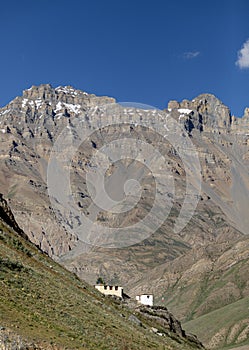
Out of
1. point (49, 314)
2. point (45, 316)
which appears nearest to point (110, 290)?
point (49, 314)

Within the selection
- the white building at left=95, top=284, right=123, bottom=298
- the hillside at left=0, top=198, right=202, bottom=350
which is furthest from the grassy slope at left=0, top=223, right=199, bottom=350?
the white building at left=95, top=284, right=123, bottom=298

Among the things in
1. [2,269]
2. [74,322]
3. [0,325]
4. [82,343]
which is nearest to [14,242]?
[2,269]

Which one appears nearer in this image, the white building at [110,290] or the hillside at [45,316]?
the hillside at [45,316]

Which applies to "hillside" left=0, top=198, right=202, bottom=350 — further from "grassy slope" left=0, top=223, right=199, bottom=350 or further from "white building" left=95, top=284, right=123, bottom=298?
"white building" left=95, top=284, right=123, bottom=298

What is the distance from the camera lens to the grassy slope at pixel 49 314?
31516 mm

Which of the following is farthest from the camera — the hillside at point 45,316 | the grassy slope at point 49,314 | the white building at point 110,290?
the white building at point 110,290

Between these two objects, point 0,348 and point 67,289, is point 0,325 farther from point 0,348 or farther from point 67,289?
point 67,289

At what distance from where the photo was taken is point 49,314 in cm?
3616

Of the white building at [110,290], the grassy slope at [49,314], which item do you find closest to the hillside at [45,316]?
the grassy slope at [49,314]

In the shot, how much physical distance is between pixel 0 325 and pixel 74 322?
32.5ft

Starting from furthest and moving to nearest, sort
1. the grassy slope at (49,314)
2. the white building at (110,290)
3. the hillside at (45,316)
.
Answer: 1. the white building at (110,290)
2. the grassy slope at (49,314)
3. the hillside at (45,316)

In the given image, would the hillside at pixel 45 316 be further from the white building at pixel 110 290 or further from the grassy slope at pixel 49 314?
the white building at pixel 110 290

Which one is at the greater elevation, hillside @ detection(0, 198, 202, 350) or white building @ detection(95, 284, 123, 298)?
white building @ detection(95, 284, 123, 298)

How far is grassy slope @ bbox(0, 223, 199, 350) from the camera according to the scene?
1241 inches
